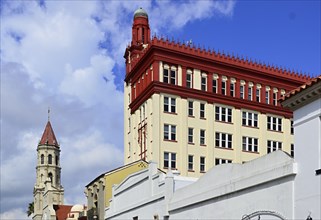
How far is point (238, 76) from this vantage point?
6003cm

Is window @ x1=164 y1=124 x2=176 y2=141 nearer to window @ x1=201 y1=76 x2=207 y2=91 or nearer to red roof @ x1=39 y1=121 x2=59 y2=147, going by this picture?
window @ x1=201 y1=76 x2=207 y2=91

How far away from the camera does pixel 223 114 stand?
5906 cm

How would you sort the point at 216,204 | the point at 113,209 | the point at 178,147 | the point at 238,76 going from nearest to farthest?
the point at 216,204 → the point at 113,209 → the point at 178,147 → the point at 238,76

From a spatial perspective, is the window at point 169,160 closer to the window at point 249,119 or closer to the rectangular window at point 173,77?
the rectangular window at point 173,77

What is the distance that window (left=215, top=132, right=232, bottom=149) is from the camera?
58156mm

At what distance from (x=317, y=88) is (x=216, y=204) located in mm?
8214

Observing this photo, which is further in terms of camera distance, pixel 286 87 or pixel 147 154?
pixel 286 87

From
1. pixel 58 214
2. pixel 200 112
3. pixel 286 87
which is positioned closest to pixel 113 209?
pixel 200 112

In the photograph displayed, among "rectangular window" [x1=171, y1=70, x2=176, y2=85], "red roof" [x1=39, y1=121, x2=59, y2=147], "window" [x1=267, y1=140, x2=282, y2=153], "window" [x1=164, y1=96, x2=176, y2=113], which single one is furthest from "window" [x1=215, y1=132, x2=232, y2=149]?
"red roof" [x1=39, y1=121, x2=59, y2=147]

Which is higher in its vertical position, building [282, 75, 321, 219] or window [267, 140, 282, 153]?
window [267, 140, 282, 153]

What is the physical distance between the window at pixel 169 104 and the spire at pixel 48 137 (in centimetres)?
8227

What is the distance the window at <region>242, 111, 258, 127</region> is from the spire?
3204 inches

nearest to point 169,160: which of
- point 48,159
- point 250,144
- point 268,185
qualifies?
point 250,144

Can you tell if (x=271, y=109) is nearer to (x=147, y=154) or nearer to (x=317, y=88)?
(x=147, y=154)
